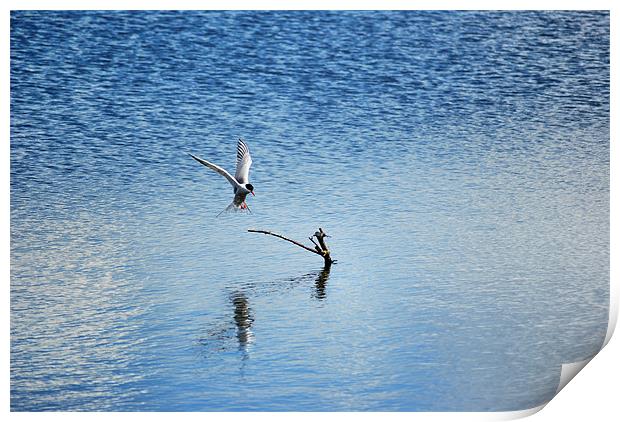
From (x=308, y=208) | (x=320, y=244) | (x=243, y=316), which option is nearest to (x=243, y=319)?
(x=243, y=316)

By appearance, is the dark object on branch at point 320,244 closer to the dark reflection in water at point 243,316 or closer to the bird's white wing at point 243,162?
the dark reflection in water at point 243,316

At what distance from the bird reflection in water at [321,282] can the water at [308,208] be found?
2 centimetres

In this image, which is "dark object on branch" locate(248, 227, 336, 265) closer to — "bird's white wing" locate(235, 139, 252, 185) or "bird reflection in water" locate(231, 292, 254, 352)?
"bird's white wing" locate(235, 139, 252, 185)

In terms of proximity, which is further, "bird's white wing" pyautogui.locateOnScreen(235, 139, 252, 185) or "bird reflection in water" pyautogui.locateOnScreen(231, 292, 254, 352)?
"bird's white wing" pyautogui.locateOnScreen(235, 139, 252, 185)

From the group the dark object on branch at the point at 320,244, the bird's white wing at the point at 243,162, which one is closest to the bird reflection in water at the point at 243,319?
the dark object on branch at the point at 320,244

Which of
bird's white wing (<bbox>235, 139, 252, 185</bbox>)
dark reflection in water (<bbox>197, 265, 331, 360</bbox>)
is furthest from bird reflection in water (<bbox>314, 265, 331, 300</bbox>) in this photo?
bird's white wing (<bbox>235, 139, 252, 185</bbox>)

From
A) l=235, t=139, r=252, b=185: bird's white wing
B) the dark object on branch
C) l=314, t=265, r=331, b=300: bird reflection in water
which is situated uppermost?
l=235, t=139, r=252, b=185: bird's white wing

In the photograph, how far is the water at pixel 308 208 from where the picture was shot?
247 inches

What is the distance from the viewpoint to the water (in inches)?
247

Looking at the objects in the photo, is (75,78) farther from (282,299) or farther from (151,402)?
(151,402)

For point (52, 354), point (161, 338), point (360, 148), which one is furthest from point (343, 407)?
point (360, 148)

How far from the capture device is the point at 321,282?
7246 millimetres

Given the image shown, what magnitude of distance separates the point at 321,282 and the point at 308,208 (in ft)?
3.16

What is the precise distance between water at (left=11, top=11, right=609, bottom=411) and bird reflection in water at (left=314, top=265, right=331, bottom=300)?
2 cm
